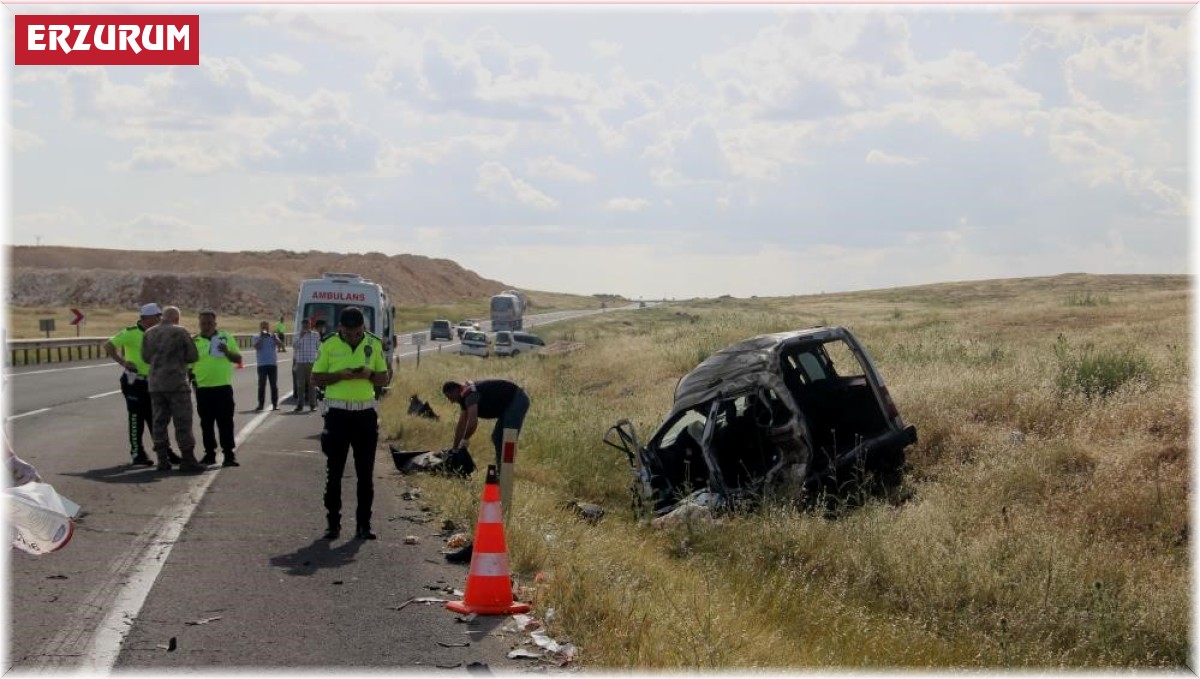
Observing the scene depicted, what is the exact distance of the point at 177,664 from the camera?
6219mm

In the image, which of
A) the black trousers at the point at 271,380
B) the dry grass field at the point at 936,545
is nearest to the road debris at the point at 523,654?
the dry grass field at the point at 936,545

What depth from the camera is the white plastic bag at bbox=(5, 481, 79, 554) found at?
7109 mm

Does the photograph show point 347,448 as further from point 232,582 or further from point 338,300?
point 338,300

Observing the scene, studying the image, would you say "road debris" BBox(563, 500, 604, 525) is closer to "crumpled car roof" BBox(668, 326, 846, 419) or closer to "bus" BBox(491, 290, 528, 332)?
"crumpled car roof" BBox(668, 326, 846, 419)

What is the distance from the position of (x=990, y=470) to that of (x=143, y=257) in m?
164

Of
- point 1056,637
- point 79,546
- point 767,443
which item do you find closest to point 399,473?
point 767,443

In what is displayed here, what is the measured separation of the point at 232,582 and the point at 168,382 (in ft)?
19.8

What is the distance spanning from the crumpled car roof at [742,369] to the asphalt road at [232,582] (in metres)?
3.14

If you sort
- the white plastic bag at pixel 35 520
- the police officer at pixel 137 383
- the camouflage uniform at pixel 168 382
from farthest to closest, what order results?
the police officer at pixel 137 383
the camouflage uniform at pixel 168 382
the white plastic bag at pixel 35 520

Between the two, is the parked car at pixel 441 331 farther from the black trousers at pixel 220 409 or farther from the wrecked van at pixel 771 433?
the wrecked van at pixel 771 433

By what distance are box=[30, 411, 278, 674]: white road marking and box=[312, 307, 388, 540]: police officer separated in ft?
4.20

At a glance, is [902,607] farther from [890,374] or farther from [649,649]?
[890,374]

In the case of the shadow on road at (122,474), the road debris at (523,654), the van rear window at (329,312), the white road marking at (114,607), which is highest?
the van rear window at (329,312)

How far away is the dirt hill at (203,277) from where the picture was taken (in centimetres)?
11056
